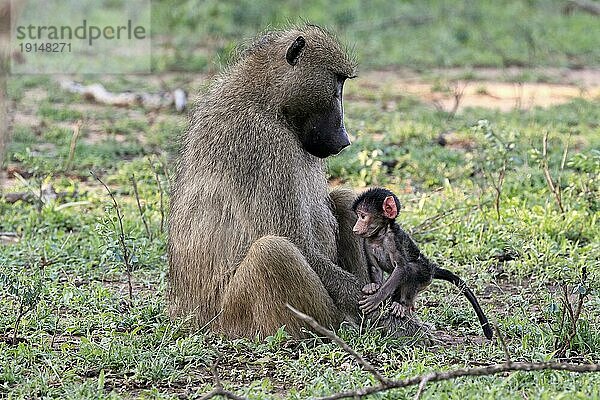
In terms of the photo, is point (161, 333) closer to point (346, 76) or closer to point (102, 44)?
point (346, 76)

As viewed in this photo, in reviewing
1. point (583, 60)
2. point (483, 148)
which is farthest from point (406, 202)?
point (583, 60)

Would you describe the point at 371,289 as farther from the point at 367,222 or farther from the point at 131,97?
the point at 131,97

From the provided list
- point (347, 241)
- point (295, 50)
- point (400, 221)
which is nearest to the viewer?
point (295, 50)

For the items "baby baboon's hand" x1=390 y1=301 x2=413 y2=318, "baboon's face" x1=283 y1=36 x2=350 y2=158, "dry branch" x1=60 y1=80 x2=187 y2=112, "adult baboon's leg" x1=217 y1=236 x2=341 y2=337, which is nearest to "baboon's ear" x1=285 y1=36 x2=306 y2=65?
"baboon's face" x1=283 y1=36 x2=350 y2=158

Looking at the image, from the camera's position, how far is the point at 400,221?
20.0ft

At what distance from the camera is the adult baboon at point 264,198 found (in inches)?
164

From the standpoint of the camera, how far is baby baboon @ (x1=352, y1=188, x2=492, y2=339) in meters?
4.24

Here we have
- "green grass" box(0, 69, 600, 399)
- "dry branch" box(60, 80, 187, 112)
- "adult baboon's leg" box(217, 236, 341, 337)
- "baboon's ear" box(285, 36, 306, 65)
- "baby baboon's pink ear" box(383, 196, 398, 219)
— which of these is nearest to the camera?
"green grass" box(0, 69, 600, 399)

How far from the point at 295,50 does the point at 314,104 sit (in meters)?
0.24

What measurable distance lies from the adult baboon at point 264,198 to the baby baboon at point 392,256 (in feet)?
0.42

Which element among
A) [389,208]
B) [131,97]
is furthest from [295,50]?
[131,97]

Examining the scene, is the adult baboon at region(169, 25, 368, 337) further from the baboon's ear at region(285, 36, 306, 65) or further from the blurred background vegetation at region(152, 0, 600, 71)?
the blurred background vegetation at region(152, 0, 600, 71)

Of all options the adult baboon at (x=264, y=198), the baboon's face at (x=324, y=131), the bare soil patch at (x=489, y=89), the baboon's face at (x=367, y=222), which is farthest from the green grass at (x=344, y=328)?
the baboon's face at (x=324, y=131)

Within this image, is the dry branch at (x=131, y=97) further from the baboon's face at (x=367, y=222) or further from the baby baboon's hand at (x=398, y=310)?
the baby baboon's hand at (x=398, y=310)
